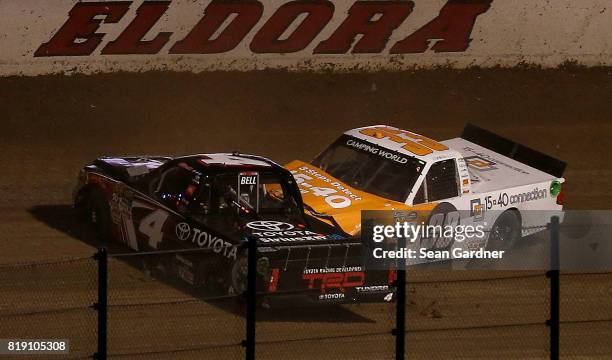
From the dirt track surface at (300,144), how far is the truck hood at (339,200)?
1.48m

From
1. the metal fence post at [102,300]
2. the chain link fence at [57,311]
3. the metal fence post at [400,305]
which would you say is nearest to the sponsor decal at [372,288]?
the metal fence post at [400,305]

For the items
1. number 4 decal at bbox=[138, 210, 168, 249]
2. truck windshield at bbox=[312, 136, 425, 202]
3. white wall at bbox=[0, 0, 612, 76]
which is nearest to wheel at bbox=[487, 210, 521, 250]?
truck windshield at bbox=[312, 136, 425, 202]

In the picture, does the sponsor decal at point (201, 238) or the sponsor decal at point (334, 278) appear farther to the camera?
the sponsor decal at point (334, 278)

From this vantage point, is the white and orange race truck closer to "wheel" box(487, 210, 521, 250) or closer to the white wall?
"wheel" box(487, 210, 521, 250)

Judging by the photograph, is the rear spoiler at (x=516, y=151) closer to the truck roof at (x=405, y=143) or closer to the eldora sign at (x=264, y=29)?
the truck roof at (x=405, y=143)

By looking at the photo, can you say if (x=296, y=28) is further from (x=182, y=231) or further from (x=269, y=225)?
(x=182, y=231)

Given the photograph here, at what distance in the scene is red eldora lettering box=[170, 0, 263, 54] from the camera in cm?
2164

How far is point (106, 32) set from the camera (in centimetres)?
2134

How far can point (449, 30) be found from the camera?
73.4ft

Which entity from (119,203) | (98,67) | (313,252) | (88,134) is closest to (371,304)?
(313,252)

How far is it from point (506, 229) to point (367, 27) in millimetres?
7000

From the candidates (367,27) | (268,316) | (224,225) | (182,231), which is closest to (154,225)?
(182,231)

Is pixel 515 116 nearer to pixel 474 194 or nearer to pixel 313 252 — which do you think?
pixel 474 194

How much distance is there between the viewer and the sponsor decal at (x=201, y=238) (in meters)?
12.7
